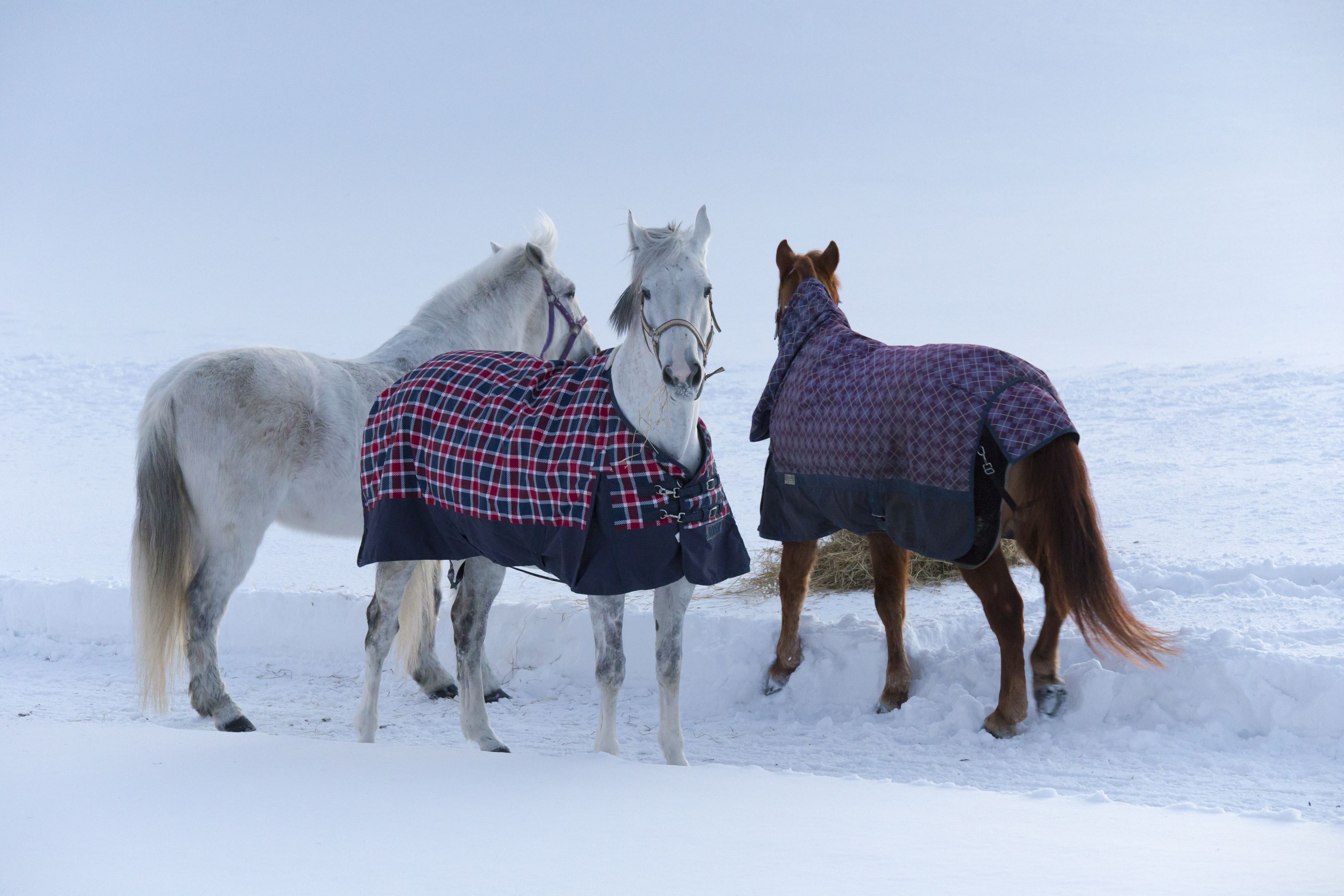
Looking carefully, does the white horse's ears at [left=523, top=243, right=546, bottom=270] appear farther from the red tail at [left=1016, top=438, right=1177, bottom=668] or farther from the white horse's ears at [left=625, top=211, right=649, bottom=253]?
the red tail at [left=1016, top=438, right=1177, bottom=668]

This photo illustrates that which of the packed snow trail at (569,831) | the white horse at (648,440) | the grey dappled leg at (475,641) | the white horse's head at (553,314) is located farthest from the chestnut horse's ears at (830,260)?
the packed snow trail at (569,831)

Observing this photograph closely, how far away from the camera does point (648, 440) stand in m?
3.12

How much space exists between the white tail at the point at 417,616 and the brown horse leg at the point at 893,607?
207 cm

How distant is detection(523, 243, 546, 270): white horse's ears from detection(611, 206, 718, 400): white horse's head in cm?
198

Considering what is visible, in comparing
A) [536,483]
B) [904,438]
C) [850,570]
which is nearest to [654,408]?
[536,483]

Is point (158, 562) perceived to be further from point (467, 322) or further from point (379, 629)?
point (467, 322)

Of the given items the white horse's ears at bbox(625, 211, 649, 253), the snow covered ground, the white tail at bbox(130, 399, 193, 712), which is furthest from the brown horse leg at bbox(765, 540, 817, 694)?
the white tail at bbox(130, 399, 193, 712)

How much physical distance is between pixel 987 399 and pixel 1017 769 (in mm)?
1344

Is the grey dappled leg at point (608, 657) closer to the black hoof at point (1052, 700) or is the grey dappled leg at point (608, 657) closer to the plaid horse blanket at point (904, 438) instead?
the plaid horse blanket at point (904, 438)

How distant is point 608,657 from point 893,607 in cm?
145

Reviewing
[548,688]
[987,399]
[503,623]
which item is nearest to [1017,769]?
[987,399]

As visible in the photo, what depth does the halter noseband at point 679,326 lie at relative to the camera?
2861 millimetres

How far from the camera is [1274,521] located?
6.91m

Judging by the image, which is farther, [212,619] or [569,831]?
[212,619]
